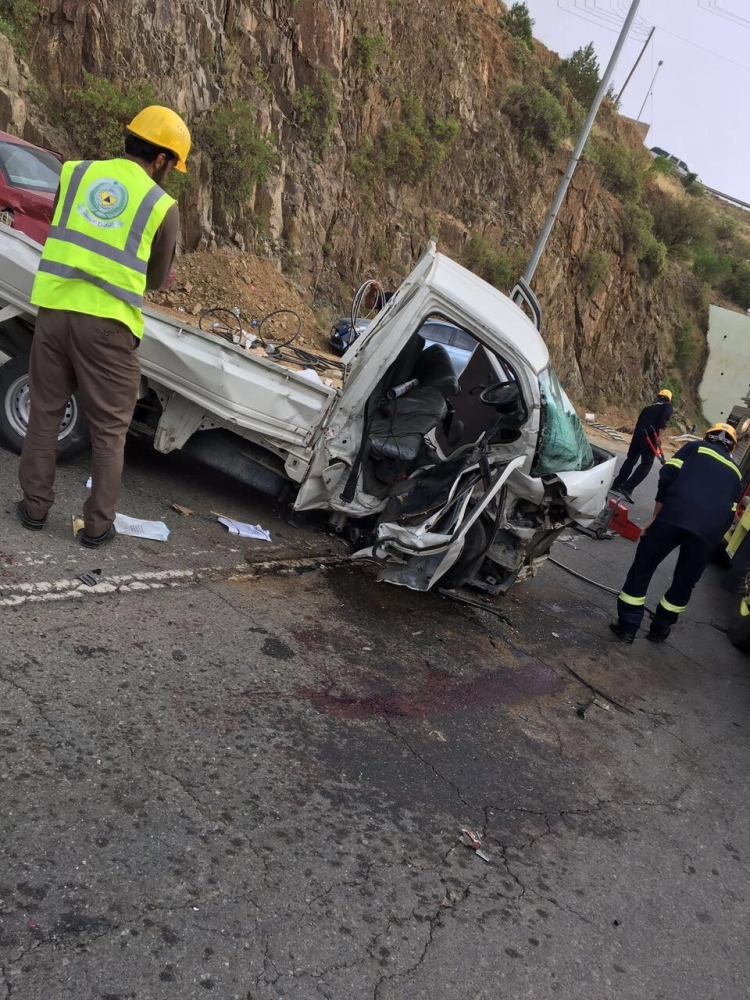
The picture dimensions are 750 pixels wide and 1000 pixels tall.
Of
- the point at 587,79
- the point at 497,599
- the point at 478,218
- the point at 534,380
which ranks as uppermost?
the point at 587,79

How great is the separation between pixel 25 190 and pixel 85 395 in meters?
6.77

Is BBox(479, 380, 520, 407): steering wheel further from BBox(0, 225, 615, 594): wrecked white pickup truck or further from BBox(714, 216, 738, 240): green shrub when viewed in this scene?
BBox(714, 216, 738, 240): green shrub

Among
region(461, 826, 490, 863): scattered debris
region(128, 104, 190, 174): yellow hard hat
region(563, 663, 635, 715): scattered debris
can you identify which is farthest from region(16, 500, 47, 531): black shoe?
region(563, 663, 635, 715): scattered debris

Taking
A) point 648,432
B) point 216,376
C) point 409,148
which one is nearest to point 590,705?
point 216,376

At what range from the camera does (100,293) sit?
12.7ft

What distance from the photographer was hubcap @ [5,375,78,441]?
15.9 ft

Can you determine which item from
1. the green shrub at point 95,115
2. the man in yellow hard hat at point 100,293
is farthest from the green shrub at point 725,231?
the man in yellow hard hat at point 100,293

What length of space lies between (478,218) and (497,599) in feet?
74.8

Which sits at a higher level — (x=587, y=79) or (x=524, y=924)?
(x=587, y=79)

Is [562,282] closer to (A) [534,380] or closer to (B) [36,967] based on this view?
(A) [534,380]

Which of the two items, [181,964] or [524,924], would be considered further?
[524,924]

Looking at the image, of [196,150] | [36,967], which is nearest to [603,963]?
[36,967]

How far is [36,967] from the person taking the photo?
2.00m

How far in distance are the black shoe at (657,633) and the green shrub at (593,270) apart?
86.4ft
